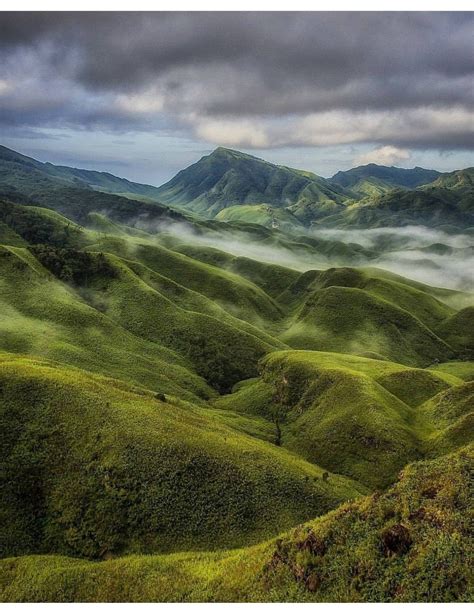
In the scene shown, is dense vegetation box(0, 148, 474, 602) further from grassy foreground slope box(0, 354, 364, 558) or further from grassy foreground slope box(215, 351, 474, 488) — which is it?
grassy foreground slope box(215, 351, 474, 488)

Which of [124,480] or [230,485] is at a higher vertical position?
[124,480]

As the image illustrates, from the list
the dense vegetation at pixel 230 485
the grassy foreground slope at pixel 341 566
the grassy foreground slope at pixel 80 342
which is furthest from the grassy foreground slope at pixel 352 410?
the grassy foreground slope at pixel 341 566

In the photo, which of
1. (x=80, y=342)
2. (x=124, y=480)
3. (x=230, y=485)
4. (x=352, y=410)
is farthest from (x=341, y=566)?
(x=80, y=342)

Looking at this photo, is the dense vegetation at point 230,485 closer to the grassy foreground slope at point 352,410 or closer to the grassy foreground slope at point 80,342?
the grassy foreground slope at point 352,410

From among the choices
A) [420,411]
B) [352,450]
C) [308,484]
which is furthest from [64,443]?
[420,411]

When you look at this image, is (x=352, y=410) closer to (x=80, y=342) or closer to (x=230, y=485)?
(x=230, y=485)

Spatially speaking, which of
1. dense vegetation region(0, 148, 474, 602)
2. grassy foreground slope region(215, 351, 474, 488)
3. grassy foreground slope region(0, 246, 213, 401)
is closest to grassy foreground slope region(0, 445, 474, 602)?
dense vegetation region(0, 148, 474, 602)
